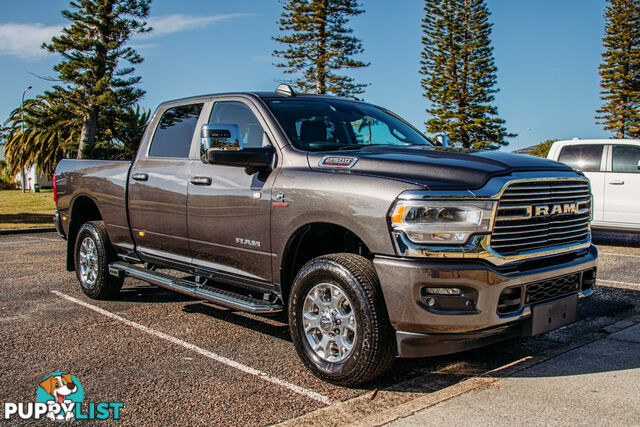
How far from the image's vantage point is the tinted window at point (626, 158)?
11.2 meters

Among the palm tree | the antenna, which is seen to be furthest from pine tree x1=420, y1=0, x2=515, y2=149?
the antenna

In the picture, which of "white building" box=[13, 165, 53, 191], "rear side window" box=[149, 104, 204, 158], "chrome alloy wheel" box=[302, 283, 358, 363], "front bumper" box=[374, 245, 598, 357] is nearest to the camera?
"front bumper" box=[374, 245, 598, 357]

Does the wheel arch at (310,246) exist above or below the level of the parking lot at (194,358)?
above

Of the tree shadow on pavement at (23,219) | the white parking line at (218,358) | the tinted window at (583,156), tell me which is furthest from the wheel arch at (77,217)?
the tree shadow on pavement at (23,219)

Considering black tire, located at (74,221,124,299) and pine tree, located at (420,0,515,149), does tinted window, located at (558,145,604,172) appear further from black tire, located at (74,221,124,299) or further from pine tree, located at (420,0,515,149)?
pine tree, located at (420,0,515,149)

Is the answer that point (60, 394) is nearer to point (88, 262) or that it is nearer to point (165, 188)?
point (165, 188)

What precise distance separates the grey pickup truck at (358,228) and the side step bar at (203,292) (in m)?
0.02

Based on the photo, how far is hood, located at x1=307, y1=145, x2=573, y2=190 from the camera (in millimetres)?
3664

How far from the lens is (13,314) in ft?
19.5

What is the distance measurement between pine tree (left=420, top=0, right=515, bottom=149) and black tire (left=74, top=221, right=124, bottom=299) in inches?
1395

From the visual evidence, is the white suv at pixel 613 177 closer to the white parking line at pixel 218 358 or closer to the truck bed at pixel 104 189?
the truck bed at pixel 104 189

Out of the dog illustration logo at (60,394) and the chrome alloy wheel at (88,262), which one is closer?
the dog illustration logo at (60,394)

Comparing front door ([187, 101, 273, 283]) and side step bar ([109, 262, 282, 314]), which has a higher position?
front door ([187, 101, 273, 283])

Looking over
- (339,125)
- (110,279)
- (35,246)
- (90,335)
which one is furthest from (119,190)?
(35,246)
